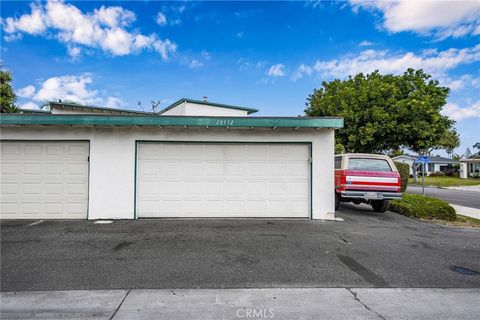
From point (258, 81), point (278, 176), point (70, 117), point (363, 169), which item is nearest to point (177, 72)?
point (258, 81)

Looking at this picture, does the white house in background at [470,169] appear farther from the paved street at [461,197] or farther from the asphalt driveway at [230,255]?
the asphalt driveway at [230,255]

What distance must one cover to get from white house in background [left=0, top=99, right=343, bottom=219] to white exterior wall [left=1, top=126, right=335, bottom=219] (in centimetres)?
3

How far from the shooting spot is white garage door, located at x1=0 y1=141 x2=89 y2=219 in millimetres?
7973

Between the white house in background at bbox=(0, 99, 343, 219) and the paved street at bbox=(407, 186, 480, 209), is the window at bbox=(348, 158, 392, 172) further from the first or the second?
the paved street at bbox=(407, 186, 480, 209)

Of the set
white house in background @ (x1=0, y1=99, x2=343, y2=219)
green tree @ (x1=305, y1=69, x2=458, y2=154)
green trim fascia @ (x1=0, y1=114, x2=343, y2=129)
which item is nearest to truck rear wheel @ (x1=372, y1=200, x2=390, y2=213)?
white house in background @ (x1=0, y1=99, x2=343, y2=219)

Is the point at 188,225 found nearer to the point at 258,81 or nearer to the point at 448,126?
the point at 258,81

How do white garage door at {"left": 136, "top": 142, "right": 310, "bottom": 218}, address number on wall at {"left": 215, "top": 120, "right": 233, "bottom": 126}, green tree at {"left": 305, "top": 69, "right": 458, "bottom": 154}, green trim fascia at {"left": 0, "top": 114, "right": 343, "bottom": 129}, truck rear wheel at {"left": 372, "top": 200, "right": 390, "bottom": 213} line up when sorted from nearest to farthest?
green trim fascia at {"left": 0, "top": 114, "right": 343, "bottom": 129} < address number on wall at {"left": 215, "top": 120, "right": 233, "bottom": 126} < white garage door at {"left": 136, "top": 142, "right": 310, "bottom": 218} < truck rear wheel at {"left": 372, "top": 200, "right": 390, "bottom": 213} < green tree at {"left": 305, "top": 69, "right": 458, "bottom": 154}

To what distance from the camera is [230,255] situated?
5105mm

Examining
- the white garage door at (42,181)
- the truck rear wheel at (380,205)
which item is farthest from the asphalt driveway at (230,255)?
the truck rear wheel at (380,205)

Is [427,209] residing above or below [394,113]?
below

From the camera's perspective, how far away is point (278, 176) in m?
8.38

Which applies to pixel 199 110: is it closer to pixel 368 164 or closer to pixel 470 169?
pixel 368 164

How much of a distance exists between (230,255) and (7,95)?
18.6 metres

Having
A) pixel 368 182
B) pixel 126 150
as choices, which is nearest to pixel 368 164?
pixel 368 182
